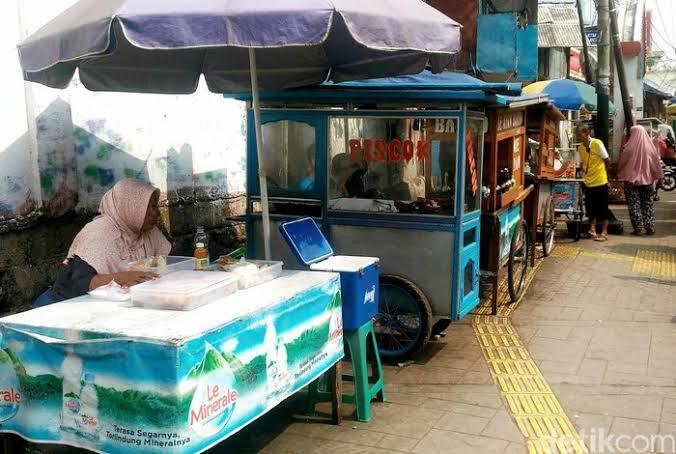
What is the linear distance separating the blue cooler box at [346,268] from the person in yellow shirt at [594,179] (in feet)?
24.4

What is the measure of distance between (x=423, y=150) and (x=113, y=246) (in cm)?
242

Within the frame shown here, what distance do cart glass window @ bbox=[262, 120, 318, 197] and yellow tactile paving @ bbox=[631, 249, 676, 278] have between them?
4.99m

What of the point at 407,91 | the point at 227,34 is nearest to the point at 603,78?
the point at 407,91

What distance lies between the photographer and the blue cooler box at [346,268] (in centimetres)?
416

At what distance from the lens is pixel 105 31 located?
313 centimetres

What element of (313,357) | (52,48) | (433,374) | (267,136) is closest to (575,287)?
(433,374)

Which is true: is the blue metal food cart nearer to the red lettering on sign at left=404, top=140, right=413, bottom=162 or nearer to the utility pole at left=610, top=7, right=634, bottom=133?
the red lettering on sign at left=404, top=140, right=413, bottom=162

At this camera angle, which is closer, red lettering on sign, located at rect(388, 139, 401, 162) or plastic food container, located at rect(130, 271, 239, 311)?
plastic food container, located at rect(130, 271, 239, 311)

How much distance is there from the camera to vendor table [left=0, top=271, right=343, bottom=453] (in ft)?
9.20

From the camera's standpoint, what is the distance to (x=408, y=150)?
540 cm

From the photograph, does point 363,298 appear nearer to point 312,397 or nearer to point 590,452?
point 312,397

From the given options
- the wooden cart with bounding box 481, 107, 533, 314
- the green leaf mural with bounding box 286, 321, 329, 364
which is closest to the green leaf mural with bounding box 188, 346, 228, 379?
the green leaf mural with bounding box 286, 321, 329, 364

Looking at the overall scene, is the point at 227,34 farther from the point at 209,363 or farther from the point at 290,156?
the point at 290,156

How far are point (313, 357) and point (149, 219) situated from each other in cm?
141
